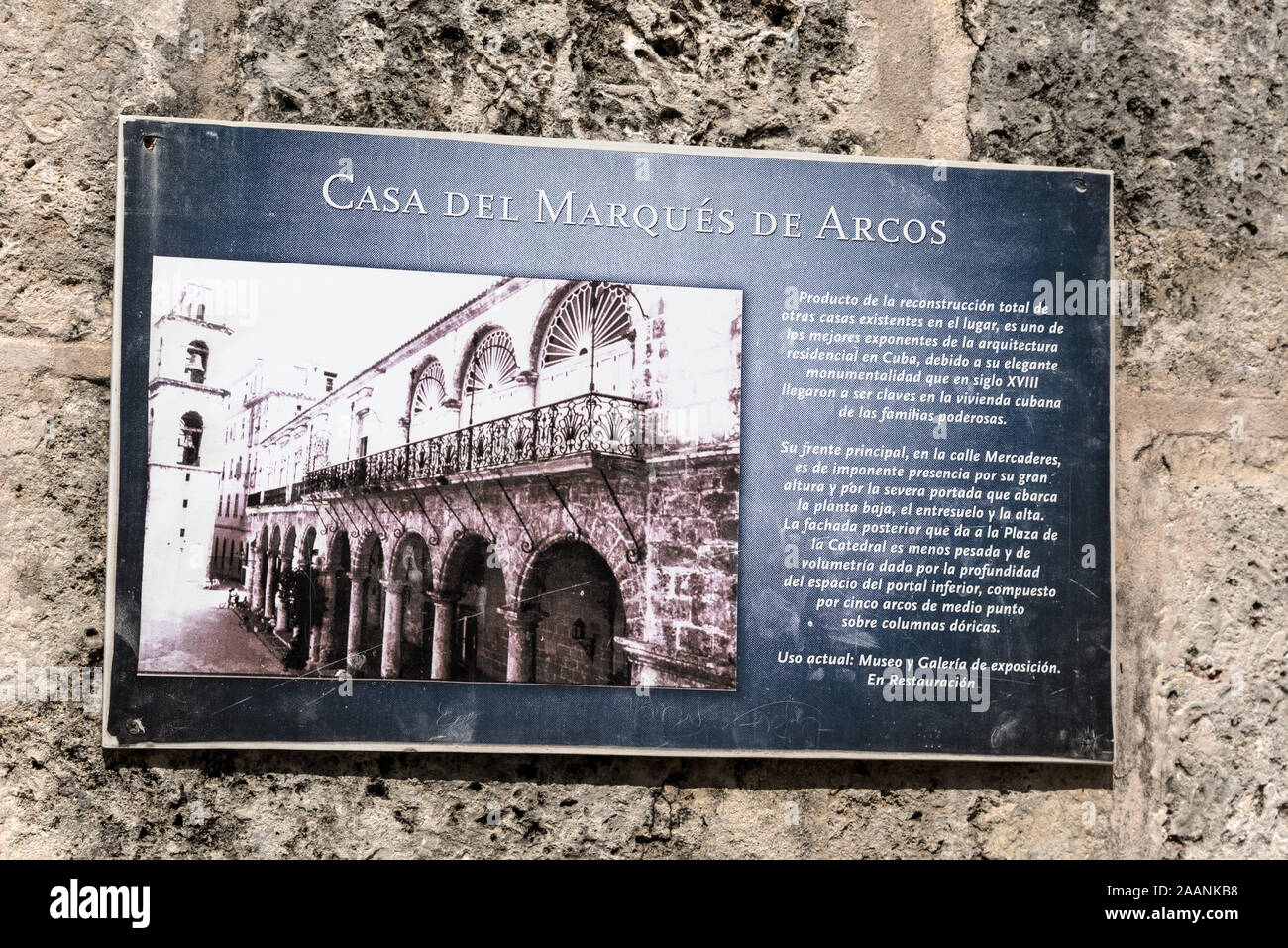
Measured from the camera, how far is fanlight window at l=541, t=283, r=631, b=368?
8.16 ft

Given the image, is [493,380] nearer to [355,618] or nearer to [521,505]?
[521,505]

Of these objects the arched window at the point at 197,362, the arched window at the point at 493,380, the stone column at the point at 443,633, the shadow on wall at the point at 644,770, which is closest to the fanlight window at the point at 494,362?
the arched window at the point at 493,380

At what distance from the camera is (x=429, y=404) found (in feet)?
8.20

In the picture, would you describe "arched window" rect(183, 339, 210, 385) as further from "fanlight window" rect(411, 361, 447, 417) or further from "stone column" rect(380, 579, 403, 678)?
"stone column" rect(380, 579, 403, 678)

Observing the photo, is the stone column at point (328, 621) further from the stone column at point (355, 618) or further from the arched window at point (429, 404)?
the arched window at point (429, 404)

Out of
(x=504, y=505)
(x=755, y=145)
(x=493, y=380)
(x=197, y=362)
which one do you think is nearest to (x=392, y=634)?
(x=504, y=505)

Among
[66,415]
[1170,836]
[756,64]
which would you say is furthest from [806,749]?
[66,415]

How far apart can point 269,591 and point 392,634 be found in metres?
0.33

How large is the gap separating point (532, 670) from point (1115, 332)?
1838 mm

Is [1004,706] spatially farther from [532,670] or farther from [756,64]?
[756,64]

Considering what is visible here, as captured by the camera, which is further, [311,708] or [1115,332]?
[1115,332]

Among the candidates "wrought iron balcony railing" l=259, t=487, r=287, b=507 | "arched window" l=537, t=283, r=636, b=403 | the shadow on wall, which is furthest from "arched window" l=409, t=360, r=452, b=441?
the shadow on wall

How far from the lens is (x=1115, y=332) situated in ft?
8.74

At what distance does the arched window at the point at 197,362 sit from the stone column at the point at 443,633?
0.81m
